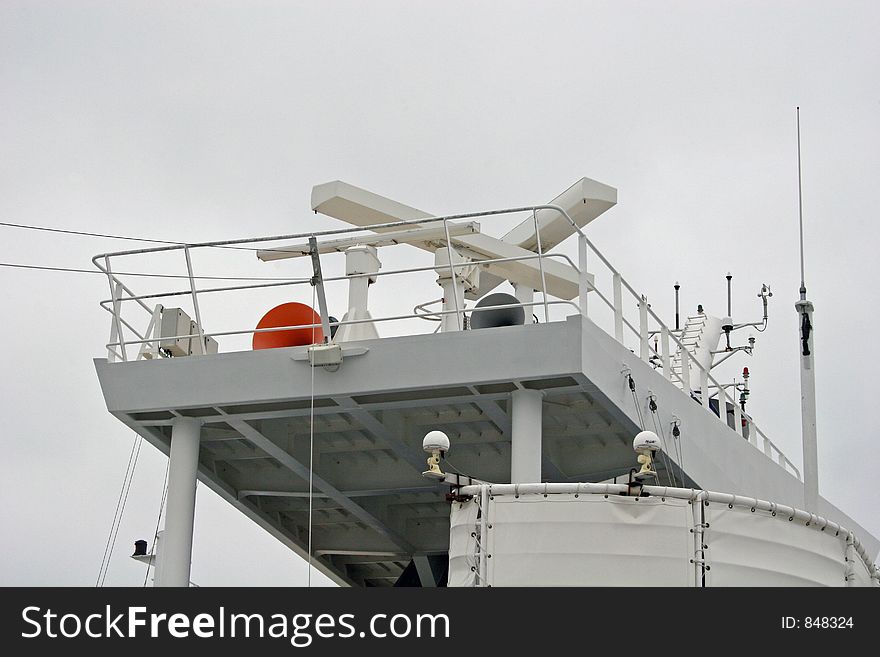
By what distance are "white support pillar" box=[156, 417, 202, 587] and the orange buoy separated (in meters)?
1.22

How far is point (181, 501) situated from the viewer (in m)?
15.9

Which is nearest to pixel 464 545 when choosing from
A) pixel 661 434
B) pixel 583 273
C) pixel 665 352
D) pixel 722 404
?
pixel 583 273

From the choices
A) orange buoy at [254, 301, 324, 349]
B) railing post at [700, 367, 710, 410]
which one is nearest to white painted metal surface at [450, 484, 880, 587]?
orange buoy at [254, 301, 324, 349]

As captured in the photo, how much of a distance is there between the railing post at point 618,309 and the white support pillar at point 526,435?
1.39 meters

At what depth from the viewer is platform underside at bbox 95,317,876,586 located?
A: 14.4 meters

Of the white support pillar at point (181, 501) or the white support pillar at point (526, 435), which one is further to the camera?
the white support pillar at point (181, 501)

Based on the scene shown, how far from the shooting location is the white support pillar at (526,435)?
559 inches

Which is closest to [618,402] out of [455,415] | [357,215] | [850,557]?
[455,415]

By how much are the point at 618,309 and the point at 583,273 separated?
1.08 m

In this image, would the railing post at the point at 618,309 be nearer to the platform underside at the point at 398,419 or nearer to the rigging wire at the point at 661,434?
the platform underside at the point at 398,419

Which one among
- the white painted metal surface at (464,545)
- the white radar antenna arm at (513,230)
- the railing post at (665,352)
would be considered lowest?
the white painted metal surface at (464,545)

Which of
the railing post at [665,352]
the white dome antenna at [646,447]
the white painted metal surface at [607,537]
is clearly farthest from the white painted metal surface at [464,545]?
the railing post at [665,352]
